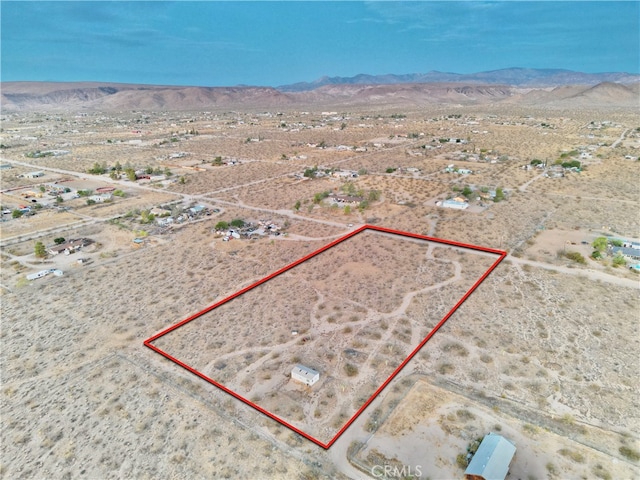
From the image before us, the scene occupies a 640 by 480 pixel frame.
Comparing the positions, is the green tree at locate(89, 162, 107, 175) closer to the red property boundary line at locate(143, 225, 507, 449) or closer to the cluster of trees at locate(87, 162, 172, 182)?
the cluster of trees at locate(87, 162, 172, 182)

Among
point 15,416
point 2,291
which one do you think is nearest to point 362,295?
point 15,416

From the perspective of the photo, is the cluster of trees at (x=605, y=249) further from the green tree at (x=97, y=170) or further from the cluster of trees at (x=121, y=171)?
the green tree at (x=97, y=170)

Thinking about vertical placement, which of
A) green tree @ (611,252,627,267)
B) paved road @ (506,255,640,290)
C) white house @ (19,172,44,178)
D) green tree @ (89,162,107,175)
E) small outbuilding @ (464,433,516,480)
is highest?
green tree @ (89,162,107,175)

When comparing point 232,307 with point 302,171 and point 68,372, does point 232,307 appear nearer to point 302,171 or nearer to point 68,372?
point 68,372

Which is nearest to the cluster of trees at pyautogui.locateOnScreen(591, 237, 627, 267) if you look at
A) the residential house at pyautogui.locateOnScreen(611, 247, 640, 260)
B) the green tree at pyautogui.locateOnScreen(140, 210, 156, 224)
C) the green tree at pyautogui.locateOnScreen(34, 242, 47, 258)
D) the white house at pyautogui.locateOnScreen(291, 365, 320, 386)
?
the residential house at pyautogui.locateOnScreen(611, 247, 640, 260)

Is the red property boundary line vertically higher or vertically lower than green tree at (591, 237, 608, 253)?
lower

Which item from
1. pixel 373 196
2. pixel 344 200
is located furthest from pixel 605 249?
pixel 344 200

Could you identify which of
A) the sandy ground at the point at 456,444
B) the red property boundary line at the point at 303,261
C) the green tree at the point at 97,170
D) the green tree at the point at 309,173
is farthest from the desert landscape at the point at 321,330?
the green tree at the point at 97,170
